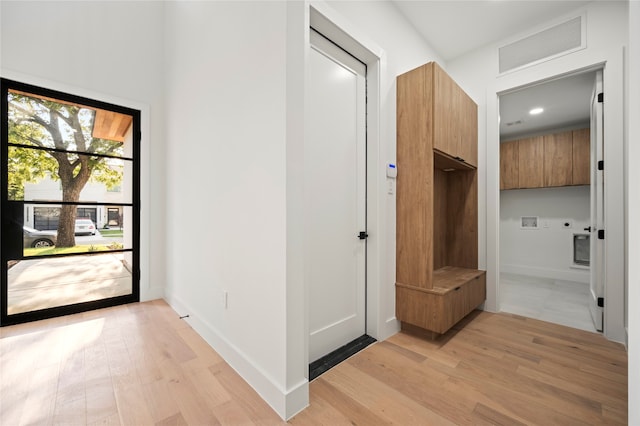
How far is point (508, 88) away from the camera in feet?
8.90

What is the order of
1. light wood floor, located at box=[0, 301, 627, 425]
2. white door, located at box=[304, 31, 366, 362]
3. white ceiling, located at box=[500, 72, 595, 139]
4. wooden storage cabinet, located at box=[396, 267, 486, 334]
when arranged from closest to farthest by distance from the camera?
1. light wood floor, located at box=[0, 301, 627, 425]
2. white door, located at box=[304, 31, 366, 362]
3. wooden storage cabinet, located at box=[396, 267, 486, 334]
4. white ceiling, located at box=[500, 72, 595, 139]

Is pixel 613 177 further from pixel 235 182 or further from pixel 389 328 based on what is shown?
pixel 235 182

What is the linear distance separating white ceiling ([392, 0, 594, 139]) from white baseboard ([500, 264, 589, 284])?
2.61 m

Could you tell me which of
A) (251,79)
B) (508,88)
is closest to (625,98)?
(508,88)

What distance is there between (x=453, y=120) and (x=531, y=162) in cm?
318

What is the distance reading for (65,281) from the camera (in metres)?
2.65

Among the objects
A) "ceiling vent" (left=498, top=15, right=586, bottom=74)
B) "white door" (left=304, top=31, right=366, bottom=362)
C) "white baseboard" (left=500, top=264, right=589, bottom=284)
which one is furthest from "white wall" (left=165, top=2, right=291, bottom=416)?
"white baseboard" (left=500, top=264, right=589, bottom=284)

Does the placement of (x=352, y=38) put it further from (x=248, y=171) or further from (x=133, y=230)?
(x=133, y=230)

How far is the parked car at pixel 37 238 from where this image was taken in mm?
2412

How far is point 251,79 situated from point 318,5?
63 cm

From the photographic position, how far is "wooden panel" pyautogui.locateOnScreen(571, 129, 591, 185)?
13.0 ft

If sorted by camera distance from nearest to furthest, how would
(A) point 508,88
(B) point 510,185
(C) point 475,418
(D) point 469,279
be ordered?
(C) point 475,418 → (D) point 469,279 → (A) point 508,88 → (B) point 510,185

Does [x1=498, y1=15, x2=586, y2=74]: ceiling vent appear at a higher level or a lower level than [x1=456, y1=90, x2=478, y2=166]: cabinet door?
higher

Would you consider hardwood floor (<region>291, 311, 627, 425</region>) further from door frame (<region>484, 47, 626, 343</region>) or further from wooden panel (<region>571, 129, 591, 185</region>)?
wooden panel (<region>571, 129, 591, 185</region>)
